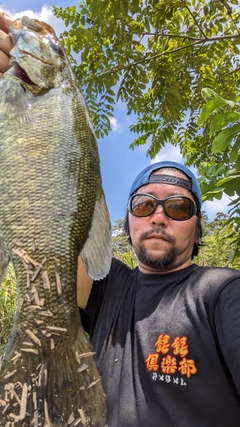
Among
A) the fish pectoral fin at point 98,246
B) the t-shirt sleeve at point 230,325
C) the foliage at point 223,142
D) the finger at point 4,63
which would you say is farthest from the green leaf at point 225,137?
the finger at point 4,63

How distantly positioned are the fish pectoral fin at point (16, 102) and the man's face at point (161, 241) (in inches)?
36.1

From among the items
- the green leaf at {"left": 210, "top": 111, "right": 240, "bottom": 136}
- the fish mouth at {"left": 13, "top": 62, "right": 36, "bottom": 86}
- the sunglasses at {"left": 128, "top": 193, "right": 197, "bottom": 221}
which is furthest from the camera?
the green leaf at {"left": 210, "top": 111, "right": 240, "bottom": 136}

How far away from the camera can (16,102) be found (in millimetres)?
1509

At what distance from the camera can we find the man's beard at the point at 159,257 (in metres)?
2.08

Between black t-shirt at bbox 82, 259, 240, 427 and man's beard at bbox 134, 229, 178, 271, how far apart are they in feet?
0.24

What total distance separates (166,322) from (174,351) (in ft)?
0.51

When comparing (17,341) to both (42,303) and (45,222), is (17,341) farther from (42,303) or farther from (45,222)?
(45,222)

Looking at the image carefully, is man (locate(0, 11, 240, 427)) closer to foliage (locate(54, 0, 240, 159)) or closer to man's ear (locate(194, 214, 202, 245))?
man's ear (locate(194, 214, 202, 245))

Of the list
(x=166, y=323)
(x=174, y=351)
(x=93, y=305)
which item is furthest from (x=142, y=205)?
(x=174, y=351)

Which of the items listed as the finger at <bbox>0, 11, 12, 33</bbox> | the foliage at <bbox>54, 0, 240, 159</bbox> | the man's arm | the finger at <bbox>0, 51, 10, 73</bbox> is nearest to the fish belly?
the finger at <bbox>0, 51, 10, 73</bbox>

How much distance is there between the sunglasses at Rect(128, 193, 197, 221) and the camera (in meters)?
2.16

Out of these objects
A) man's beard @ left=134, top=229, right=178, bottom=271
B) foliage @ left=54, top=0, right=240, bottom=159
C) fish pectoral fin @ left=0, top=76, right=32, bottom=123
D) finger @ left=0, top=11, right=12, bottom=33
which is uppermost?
foliage @ left=54, top=0, right=240, bottom=159

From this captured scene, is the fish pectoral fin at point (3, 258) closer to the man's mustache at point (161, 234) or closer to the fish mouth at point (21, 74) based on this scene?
the fish mouth at point (21, 74)

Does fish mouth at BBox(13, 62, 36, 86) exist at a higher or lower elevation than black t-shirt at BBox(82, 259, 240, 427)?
higher
